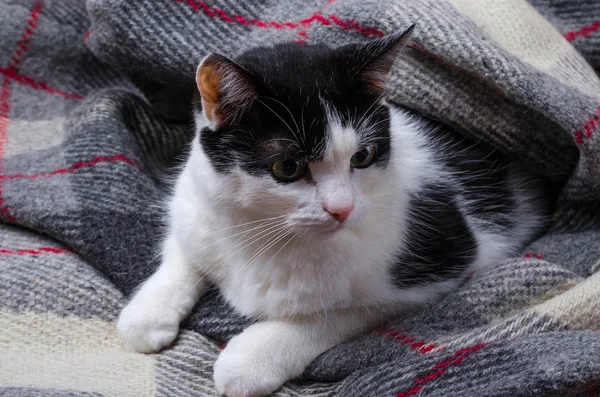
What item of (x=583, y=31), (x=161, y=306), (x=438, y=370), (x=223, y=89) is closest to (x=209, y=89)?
(x=223, y=89)

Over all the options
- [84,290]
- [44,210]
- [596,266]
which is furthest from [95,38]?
[596,266]

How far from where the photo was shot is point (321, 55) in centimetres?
99

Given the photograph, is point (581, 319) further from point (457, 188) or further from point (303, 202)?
point (303, 202)

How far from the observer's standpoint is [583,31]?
142 cm

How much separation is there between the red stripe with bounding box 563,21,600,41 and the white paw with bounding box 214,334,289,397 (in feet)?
3.02

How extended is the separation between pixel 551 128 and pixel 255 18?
60 centimetres

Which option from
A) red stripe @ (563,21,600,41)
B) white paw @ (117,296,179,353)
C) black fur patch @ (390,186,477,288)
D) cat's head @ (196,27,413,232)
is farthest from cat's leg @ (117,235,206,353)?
red stripe @ (563,21,600,41)

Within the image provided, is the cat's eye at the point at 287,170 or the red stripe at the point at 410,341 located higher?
the cat's eye at the point at 287,170

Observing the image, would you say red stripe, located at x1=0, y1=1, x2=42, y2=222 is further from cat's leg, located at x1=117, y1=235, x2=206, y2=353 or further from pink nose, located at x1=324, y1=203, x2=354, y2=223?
pink nose, located at x1=324, y1=203, x2=354, y2=223

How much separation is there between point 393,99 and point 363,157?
35 centimetres

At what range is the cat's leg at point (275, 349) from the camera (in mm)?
1028

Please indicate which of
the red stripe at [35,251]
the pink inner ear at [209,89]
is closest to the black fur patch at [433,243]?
the pink inner ear at [209,89]

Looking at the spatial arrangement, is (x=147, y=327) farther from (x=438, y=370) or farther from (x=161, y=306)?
(x=438, y=370)

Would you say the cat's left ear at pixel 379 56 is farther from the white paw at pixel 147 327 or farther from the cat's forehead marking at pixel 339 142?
the white paw at pixel 147 327
